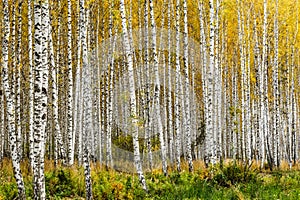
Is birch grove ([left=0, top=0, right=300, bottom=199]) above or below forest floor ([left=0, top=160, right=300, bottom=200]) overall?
above

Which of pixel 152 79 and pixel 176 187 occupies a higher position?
pixel 152 79

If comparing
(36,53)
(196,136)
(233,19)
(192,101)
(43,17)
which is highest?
(233,19)

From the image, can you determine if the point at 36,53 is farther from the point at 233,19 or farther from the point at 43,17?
the point at 233,19

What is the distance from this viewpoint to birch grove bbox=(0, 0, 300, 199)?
12852 mm

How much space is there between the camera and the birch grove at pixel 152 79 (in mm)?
12852

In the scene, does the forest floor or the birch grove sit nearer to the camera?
the forest floor

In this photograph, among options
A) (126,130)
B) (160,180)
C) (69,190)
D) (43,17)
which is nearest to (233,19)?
(126,130)

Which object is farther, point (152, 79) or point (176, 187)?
point (152, 79)

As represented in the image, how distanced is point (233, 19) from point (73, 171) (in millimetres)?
16875

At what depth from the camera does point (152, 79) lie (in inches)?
946

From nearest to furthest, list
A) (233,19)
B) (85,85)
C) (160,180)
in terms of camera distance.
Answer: (85,85) → (160,180) → (233,19)

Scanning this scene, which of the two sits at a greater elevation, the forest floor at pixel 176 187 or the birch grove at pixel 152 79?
the birch grove at pixel 152 79

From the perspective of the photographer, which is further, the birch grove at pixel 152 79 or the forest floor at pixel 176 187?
the birch grove at pixel 152 79

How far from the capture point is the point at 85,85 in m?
10.3
